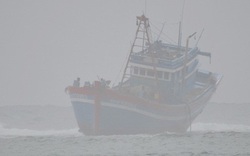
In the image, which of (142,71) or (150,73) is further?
(142,71)

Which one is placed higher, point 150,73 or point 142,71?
point 142,71

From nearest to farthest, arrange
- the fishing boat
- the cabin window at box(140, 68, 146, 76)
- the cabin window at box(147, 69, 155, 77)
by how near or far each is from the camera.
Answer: the fishing boat, the cabin window at box(147, 69, 155, 77), the cabin window at box(140, 68, 146, 76)

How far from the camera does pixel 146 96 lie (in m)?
70.2

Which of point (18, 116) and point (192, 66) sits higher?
point (192, 66)

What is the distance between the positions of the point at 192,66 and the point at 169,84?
7074 mm

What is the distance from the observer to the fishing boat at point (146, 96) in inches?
2655

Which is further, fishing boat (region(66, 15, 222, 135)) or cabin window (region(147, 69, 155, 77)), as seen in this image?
cabin window (region(147, 69, 155, 77))

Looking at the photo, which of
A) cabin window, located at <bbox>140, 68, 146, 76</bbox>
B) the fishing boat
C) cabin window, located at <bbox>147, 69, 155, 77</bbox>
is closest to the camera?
the fishing boat

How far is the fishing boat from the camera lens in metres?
67.4

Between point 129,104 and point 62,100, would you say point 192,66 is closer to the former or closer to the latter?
point 129,104

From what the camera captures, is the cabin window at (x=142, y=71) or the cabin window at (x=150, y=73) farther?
the cabin window at (x=142, y=71)

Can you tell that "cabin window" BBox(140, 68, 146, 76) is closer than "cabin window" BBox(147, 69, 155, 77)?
No

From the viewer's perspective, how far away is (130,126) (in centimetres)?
6900

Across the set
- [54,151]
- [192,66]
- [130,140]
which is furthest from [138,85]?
[54,151]
